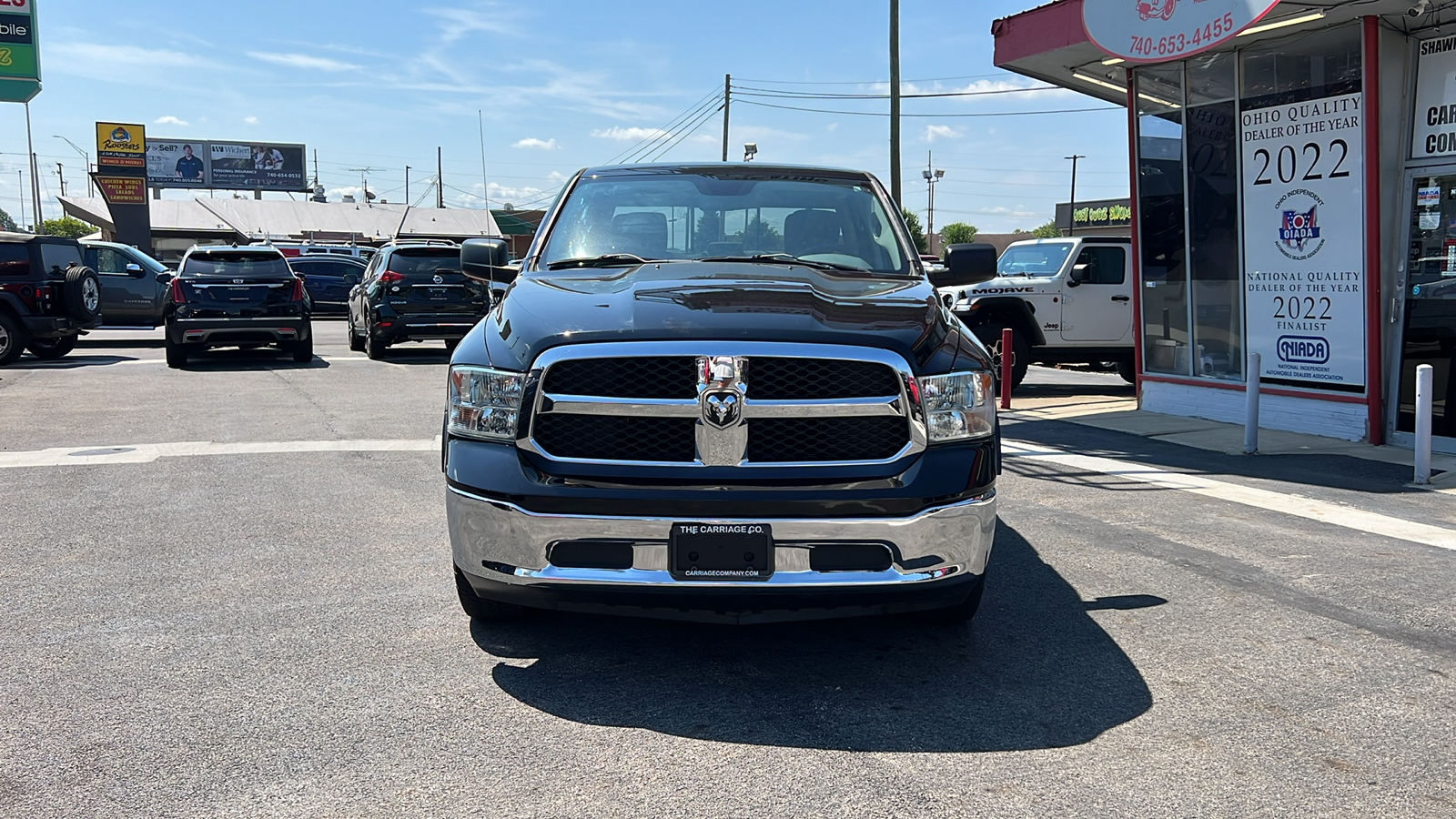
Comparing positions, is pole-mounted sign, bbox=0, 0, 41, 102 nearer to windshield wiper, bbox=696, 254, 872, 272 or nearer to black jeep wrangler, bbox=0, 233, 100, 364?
black jeep wrangler, bbox=0, 233, 100, 364

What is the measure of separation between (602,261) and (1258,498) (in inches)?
191

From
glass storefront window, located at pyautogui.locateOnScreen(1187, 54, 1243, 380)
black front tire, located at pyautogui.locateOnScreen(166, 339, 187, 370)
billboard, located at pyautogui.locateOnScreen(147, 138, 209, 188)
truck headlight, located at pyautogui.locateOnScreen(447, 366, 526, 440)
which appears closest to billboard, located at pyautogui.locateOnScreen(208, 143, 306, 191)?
billboard, located at pyautogui.locateOnScreen(147, 138, 209, 188)

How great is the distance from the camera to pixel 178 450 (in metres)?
9.18

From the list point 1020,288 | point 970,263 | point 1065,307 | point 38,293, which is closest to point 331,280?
point 38,293

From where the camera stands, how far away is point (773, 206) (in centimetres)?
553

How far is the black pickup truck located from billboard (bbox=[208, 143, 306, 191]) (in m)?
95.8

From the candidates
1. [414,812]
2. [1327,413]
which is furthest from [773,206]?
[1327,413]

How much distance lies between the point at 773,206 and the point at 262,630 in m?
2.83

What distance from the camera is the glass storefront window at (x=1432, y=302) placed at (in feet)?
31.1

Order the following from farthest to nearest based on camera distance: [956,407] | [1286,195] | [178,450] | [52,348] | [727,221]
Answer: [52,348] → [1286,195] → [178,450] → [727,221] → [956,407]

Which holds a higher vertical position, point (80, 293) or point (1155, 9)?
point (1155, 9)

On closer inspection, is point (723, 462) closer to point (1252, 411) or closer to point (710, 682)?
point (710, 682)

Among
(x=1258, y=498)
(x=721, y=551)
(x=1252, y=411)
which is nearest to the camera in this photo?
(x=721, y=551)

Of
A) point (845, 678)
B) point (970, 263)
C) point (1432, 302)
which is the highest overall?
point (970, 263)
